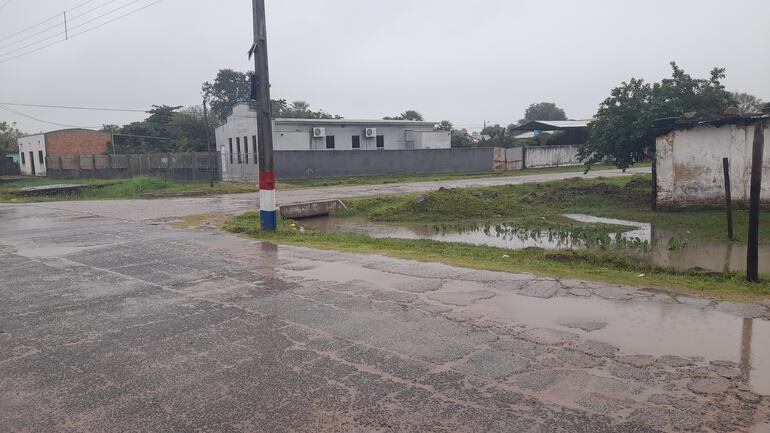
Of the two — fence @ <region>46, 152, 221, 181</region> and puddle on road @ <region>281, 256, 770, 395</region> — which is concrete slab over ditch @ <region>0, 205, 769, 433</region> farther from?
fence @ <region>46, 152, 221, 181</region>

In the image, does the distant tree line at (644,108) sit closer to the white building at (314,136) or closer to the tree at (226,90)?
the white building at (314,136)

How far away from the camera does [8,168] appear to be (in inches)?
2318

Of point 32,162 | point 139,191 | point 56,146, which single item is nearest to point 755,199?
point 139,191

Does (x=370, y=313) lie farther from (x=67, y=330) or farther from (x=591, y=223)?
(x=591, y=223)

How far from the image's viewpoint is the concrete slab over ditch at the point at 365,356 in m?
4.04

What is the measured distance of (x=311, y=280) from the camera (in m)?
8.34

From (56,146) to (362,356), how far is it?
60.0 meters

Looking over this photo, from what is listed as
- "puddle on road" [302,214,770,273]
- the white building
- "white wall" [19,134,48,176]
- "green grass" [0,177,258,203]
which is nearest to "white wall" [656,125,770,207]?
"puddle on road" [302,214,770,273]

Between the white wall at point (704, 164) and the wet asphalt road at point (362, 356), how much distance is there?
10.5 metres

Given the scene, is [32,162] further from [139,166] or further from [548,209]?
[548,209]

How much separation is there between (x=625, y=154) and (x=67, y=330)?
18.8 meters

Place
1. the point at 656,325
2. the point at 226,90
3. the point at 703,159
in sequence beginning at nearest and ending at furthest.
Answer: the point at 656,325 < the point at 703,159 < the point at 226,90

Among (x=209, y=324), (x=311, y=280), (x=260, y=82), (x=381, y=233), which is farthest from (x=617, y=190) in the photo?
(x=209, y=324)

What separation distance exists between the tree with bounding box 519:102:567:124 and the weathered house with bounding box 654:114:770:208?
247 ft
